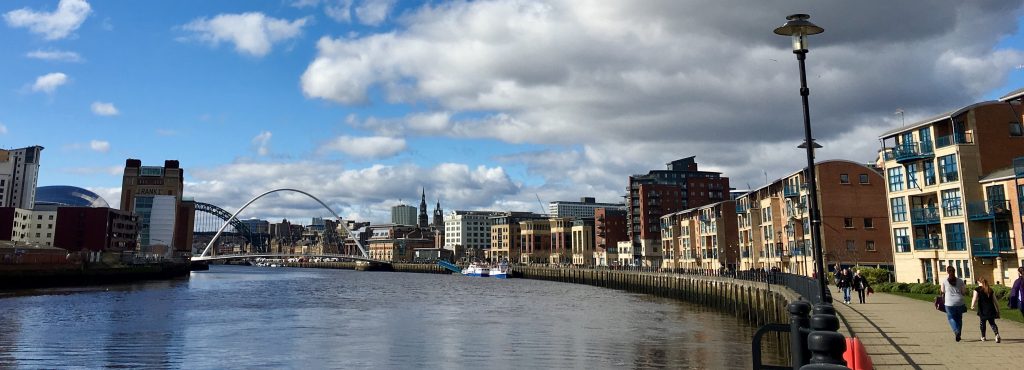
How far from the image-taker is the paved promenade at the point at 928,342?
16.9 metres

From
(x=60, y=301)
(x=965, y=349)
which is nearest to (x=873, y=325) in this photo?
(x=965, y=349)

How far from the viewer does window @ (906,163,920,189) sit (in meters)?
57.4

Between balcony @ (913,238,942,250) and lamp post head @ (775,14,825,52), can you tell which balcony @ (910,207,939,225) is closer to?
balcony @ (913,238,942,250)

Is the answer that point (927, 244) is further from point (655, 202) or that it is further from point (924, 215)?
point (655, 202)

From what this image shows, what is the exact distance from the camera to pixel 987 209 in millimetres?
49156

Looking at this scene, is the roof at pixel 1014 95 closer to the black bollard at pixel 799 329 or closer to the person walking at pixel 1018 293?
the person walking at pixel 1018 293

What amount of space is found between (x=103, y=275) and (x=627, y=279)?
102184 mm

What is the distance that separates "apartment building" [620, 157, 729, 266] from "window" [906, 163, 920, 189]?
100404mm

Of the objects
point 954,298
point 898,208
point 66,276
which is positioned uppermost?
point 898,208

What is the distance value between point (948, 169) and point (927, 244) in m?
6.97

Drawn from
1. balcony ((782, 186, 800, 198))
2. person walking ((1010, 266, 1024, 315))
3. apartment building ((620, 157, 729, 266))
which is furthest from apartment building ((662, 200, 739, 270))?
person walking ((1010, 266, 1024, 315))

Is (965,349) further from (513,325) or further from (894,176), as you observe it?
(894,176)

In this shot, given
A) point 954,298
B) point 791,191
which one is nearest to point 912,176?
point 791,191

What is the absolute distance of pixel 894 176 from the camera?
6041cm
